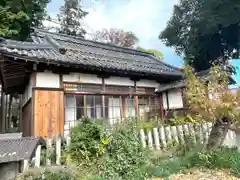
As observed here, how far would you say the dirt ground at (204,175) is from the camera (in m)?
4.69

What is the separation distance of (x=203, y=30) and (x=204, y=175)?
13.3 meters

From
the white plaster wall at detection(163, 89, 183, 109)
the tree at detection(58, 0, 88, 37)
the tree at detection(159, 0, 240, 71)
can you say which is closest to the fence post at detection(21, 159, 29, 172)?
the white plaster wall at detection(163, 89, 183, 109)

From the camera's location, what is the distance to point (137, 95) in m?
9.42

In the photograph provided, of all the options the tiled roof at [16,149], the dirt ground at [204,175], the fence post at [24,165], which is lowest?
the dirt ground at [204,175]

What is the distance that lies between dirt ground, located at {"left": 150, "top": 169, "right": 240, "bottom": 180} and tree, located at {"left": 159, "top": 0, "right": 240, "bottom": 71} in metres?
12.2

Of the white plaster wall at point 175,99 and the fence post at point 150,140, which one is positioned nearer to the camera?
the fence post at point 150,140

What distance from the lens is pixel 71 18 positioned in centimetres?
2352

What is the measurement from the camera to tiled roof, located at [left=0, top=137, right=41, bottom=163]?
3.32m

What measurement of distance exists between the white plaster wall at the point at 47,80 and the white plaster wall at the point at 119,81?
203cm

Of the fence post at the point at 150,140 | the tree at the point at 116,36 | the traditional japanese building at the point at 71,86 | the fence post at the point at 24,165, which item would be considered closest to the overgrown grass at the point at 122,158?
the fence post at the point at 150,140

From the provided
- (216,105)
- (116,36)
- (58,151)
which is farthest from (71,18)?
(216,105)

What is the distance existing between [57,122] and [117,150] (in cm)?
286

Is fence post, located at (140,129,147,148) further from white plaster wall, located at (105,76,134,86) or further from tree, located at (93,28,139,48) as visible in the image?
tree, located at (93,28,139,48)

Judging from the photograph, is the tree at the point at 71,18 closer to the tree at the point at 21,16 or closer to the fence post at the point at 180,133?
the tree at the point at 21,16
